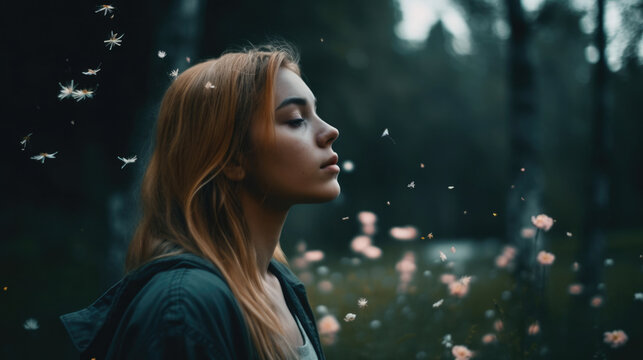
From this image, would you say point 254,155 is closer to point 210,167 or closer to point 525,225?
point 210,167

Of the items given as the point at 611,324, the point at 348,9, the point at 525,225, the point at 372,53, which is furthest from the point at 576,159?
the point at 611,324

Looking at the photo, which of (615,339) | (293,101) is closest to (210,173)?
(293,101)

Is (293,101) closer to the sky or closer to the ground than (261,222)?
closer to the sky

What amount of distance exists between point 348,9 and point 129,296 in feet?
46.3

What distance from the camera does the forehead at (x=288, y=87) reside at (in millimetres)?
1810

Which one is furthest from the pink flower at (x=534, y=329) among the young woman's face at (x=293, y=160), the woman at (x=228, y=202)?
the young woman's face at (x=293, y=160)

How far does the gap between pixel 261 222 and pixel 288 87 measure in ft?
1.62

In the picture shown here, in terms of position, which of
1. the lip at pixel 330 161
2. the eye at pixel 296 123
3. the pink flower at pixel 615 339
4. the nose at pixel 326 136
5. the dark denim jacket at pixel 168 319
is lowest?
the pink flower at pixel 615 339

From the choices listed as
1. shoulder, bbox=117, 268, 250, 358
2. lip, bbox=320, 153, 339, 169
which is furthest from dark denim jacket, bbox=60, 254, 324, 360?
lip, bbox=320, 153, 339, 169

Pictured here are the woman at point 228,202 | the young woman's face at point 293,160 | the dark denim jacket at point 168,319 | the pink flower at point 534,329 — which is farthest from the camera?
the pink flower at point 534,329

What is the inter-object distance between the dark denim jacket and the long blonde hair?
0.40 ft

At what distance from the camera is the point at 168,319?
1.18 metres

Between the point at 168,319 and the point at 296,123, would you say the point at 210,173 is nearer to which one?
the point at 296,123

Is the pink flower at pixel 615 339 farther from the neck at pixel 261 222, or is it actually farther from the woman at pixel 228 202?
the neck at pixel 261 222
